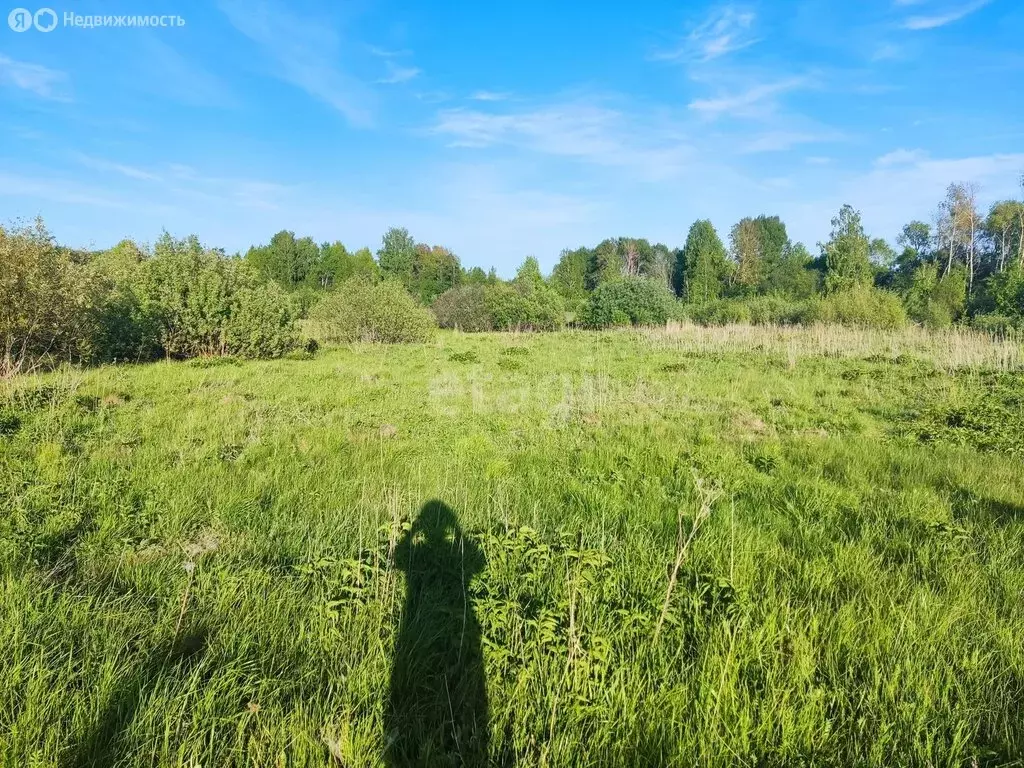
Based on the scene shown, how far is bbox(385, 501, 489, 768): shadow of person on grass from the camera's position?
7.01ft

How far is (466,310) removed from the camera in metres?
45.7

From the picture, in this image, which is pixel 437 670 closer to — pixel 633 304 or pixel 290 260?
pixel 633 304

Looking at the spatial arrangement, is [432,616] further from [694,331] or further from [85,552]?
[694,331]

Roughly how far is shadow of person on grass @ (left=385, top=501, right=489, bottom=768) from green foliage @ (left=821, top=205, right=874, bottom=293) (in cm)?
3796

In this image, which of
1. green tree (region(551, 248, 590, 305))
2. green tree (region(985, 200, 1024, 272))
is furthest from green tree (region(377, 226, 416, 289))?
green tree (region(985, 200, 1024, 272))

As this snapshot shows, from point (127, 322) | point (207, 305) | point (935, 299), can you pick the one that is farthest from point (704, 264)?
point (127, 322)

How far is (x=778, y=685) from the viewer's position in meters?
2.47

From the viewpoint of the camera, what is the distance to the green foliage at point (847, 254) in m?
36.0

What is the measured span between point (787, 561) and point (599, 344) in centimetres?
2085

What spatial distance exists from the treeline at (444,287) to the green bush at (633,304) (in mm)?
115

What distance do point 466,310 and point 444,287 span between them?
2245cm

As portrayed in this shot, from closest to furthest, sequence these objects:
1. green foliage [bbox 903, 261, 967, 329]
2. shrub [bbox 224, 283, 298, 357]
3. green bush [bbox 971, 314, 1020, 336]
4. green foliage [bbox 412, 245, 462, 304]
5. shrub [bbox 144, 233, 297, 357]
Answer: shrub [bbox 144, 233, 297, 357] < shrub [bbox 224, 283, 298, 357] < green bush [bbox 971, 314, 1020, 336] < green foliage [bbox 903, 261, 967, 329] < green foliage [bbox 412, 245, 462, 304]

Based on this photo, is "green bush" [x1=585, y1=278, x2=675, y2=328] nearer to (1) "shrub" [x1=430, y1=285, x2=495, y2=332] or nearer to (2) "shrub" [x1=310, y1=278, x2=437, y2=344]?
(1) "shrub" [x1=430, y1=285, x2=495, y2=332]

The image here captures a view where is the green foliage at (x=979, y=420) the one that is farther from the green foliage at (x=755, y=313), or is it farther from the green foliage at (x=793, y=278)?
the green foliage at (x=793, y=278)
